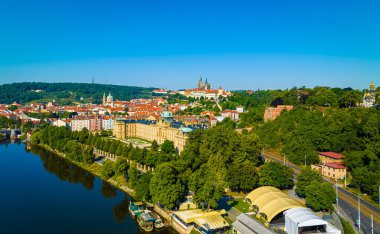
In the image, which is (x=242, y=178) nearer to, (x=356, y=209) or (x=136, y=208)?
(x=356, y=209)

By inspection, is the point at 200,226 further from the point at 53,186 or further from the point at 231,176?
the point at 53,186

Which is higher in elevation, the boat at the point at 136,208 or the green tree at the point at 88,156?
the green tree at the point at 88,156

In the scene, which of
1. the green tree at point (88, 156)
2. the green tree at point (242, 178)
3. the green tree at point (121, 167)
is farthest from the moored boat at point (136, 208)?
the green tree at point (88, 156)

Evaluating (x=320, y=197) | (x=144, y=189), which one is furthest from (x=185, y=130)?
(x=320, y=197)

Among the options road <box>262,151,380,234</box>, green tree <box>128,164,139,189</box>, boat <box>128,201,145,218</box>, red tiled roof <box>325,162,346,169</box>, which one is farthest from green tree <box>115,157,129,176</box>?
road <box>262,151,380,234</box>

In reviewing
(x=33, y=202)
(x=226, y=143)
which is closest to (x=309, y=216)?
(x=226, y=143)

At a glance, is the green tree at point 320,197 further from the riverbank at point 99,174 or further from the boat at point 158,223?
the riverbank at point 99,174

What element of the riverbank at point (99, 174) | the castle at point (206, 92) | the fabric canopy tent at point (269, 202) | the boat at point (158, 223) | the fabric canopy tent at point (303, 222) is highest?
the castle at point (206, 92)
